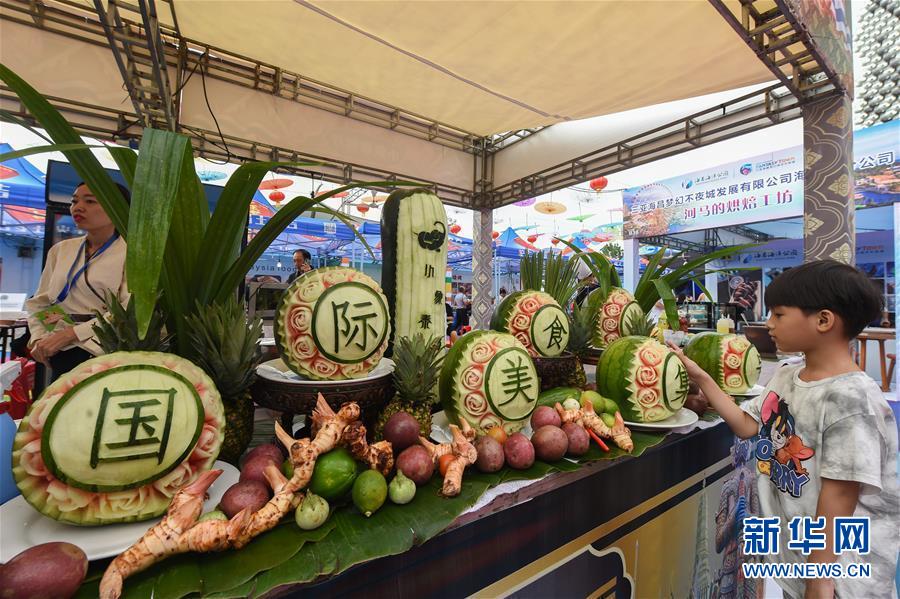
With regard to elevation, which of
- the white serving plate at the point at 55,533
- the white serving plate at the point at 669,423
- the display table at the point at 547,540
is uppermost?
the white serving plate at the point at 669,423

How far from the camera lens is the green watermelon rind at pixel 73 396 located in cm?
57

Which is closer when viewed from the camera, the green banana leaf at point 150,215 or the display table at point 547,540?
the green banana leaf at point 150,215

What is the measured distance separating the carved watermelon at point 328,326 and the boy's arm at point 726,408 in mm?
934

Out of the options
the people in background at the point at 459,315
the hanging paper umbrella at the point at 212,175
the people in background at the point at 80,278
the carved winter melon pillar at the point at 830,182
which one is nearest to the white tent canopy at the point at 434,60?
the carved winter melon pillar at the point at 830,182

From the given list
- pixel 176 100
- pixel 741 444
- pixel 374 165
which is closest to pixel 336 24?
pixel 176 100

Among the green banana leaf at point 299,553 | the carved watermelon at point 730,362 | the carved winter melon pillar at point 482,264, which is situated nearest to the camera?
the green banana leaf at point 299,553

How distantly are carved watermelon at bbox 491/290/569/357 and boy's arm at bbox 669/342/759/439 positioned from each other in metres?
0.35

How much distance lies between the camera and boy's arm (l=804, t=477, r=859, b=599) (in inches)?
36.0

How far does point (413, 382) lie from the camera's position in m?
0.94

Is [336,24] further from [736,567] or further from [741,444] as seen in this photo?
[736,567]

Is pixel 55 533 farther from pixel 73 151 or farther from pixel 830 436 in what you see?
pixel 830 436

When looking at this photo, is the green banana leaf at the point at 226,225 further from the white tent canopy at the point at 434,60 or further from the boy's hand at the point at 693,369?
the white tent canopy at the point at 434,60

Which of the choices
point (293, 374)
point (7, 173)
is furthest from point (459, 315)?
point (293, 374)

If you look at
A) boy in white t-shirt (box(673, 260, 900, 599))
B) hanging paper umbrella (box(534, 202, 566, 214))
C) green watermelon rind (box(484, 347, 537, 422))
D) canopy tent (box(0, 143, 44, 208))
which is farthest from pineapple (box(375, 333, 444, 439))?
hanging paper umbrella (box(534, 202, 566, 214))
